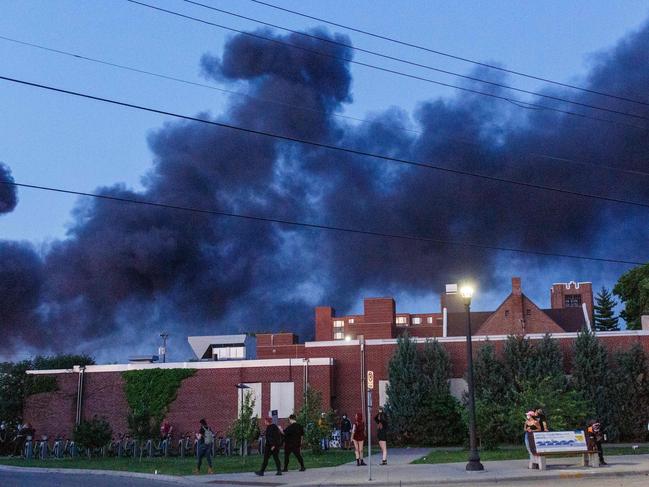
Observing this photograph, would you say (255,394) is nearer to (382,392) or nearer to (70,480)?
(382,392)

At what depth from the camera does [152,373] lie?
144 ft

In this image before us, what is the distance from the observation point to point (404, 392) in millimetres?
41219

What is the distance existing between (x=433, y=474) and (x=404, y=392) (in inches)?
737

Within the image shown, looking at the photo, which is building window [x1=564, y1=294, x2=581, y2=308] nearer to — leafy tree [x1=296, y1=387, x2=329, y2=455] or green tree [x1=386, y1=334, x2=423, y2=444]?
green tree [x1=386, y1=334, x2=423, y2=444]

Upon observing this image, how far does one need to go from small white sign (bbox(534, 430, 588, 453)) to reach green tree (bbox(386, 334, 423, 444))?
16124 millimetres

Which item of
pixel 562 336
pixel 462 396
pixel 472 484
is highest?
pixel 562 336

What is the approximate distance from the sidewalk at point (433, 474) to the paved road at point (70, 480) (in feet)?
6.23

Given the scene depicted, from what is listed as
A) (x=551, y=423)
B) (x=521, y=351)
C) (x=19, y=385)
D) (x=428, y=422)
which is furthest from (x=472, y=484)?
(x=19, y=385)

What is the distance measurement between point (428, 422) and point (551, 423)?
9413 mm

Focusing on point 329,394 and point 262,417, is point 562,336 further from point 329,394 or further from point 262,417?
point 262,417

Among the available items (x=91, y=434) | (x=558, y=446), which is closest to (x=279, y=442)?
(x=558, y=446)

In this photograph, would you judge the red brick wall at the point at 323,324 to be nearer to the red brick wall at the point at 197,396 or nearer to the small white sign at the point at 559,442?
the red brick wall at the point at 197,396

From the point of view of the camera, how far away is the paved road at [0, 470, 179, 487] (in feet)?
70.2

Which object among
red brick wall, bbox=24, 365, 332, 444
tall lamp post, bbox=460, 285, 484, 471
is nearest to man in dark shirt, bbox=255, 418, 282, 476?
tall lamp post, bbox=460, 285, 484, 471
